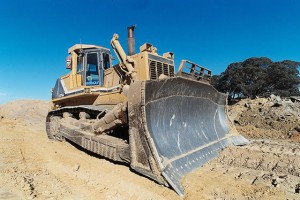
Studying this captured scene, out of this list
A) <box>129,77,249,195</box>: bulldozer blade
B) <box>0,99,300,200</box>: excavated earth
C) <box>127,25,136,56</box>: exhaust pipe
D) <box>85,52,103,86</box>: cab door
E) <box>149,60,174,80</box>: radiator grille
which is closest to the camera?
<box>0,99,300,200</box>: excavated earth

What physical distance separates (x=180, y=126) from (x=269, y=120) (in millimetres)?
8528

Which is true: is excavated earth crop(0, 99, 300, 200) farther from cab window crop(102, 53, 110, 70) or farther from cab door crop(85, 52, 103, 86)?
cab window crop(102, 53, 110, 70)

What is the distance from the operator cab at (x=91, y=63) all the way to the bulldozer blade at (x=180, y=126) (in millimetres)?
2860

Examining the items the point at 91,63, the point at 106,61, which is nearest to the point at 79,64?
the point at 91,63

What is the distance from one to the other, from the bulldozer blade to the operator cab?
286cm

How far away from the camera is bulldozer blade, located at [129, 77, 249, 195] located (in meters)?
3.89

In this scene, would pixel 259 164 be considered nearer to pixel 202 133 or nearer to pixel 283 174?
pixel 283 174

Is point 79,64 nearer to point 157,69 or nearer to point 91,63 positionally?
point 91,63

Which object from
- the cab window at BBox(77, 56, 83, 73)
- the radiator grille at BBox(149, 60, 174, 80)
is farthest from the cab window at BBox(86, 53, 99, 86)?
the radiator grille at BBox(149, 60, 174, 80)

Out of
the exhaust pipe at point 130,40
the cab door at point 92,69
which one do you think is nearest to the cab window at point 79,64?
the cab door at point 92,69

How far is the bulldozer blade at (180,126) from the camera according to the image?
3.89 meters

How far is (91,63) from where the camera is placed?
7492 mm

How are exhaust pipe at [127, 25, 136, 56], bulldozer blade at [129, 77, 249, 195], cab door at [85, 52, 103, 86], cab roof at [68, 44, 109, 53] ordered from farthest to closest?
cab roof at [68, 44, 109, 53] → cab door at [85, 52, 103, 86] → exhaust pipe at [127, 25, 136, 56] → bulldozer blade at [129, 77, 249, 195]

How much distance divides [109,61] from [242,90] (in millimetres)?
22402
